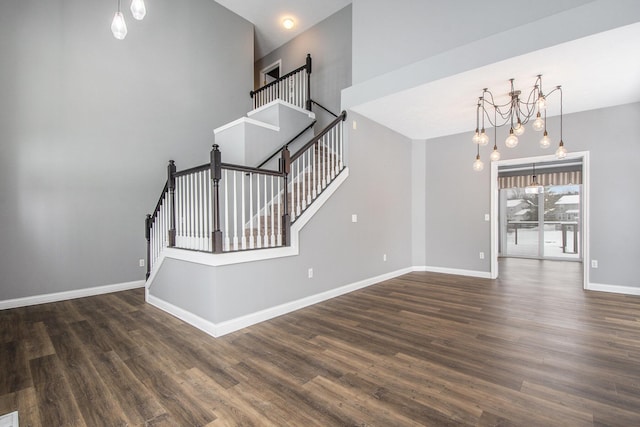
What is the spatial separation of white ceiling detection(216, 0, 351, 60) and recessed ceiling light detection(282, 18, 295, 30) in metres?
0.07

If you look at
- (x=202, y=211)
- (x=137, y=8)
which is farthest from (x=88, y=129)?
(x=137, y=8)

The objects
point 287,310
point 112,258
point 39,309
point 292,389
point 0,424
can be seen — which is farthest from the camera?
point 112,258

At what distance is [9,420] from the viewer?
1755 millimetres

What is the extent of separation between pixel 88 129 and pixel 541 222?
11308mm

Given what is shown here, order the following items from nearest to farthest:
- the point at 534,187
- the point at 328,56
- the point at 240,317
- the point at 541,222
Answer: the point at 240,317
the point at 328,56
the point at 534,187
the point at 541,222

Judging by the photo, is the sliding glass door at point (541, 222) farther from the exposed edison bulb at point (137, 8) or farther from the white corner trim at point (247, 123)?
the exposed edison bulb at point (137, 8)

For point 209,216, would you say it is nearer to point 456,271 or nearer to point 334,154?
point 334,154

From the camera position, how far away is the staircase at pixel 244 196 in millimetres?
3148

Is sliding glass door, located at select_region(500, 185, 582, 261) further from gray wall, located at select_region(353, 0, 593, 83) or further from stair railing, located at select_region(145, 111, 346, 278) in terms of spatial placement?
stair railing, located at select_region(145, 111, 346, 278)

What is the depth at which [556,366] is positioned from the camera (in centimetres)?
236

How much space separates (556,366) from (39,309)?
5748 millimetres

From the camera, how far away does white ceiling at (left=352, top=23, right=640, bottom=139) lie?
A: 3.01m

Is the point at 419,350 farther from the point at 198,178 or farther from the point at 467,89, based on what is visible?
the point at 467,89

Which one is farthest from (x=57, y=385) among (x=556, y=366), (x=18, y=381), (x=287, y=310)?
(x=556, y=366)
